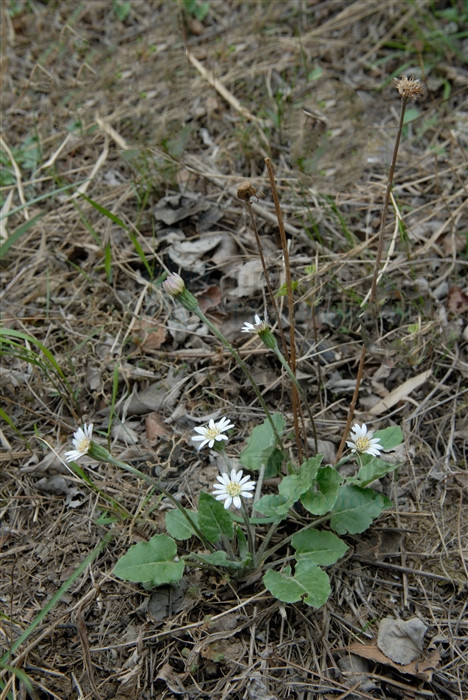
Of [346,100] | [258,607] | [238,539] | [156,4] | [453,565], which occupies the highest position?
[156,4]

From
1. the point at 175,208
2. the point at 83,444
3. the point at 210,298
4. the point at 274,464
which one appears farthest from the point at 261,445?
the point at 175,208

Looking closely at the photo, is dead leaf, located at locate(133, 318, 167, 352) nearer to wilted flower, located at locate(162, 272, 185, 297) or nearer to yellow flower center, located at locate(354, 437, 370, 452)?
wilted flower, located at locate(162, 272, 185, 297)

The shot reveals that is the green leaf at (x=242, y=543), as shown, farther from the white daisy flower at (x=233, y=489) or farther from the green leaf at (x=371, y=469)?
the green leaf at (x=371, y=469)

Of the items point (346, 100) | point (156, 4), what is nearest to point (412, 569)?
point (346, 100)

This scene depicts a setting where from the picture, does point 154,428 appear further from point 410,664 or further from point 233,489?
point 410,664

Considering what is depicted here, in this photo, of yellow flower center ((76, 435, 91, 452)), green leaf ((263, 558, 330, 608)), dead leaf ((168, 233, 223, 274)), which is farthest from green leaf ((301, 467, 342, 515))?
dead leaf ((168, 233, 223, 274))

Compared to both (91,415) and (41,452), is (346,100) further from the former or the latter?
(41,452)
